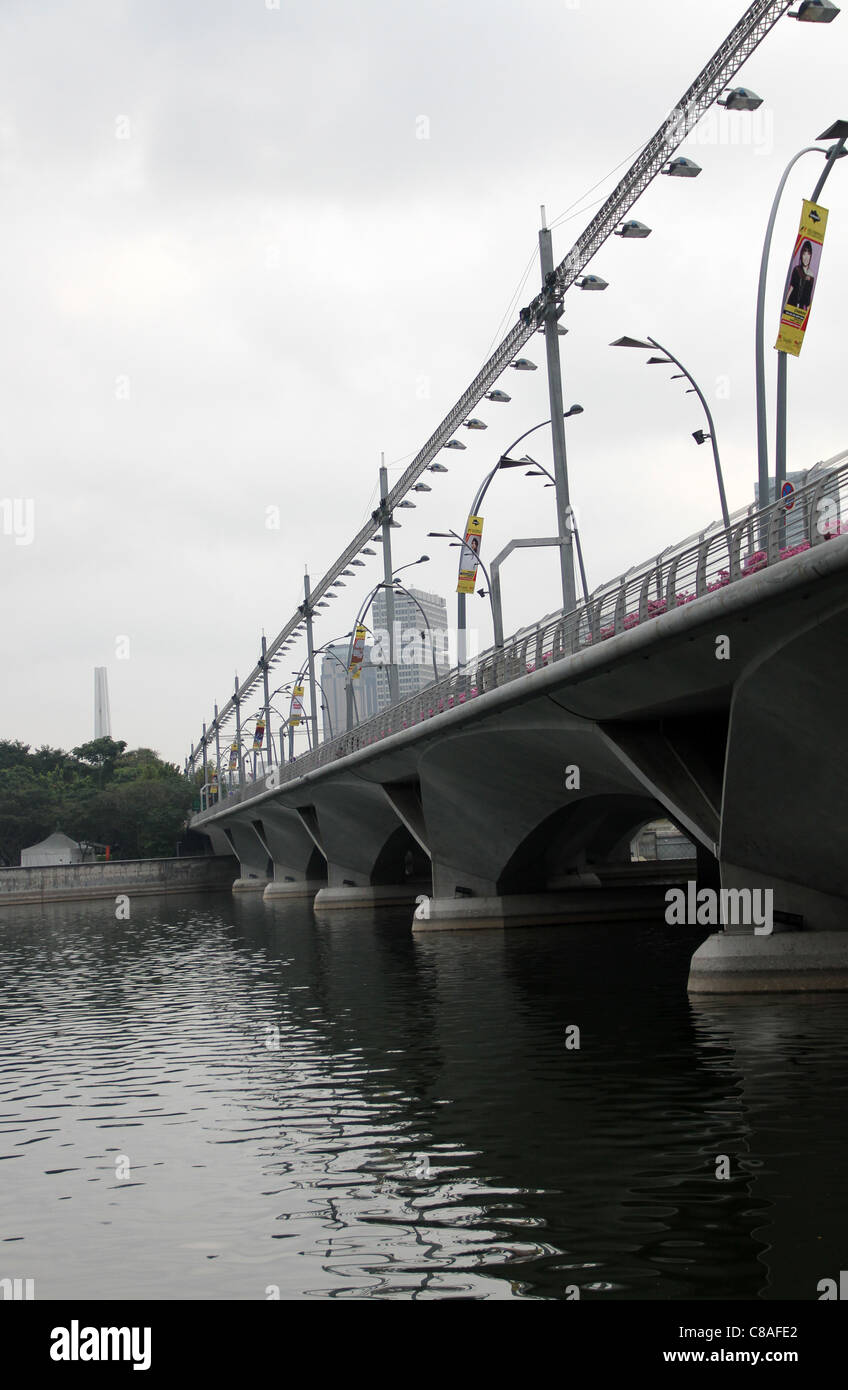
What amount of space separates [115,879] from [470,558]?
74050mm

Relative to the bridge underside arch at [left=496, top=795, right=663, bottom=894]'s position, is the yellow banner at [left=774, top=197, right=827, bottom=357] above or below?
above

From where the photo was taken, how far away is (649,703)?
2664 cm

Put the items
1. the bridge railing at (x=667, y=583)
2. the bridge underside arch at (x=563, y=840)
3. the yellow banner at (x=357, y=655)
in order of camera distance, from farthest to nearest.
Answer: the yellow banner at (x=357, y=655) < the bridge underside arch at (x=563, y=840) < the bridge railing at (x=667, y=583)

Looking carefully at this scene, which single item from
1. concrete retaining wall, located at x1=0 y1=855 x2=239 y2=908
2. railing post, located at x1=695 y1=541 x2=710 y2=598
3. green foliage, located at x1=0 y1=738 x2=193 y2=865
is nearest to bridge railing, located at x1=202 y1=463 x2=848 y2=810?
railing post, located at x1=695 y1=541 x2=710 y2=598

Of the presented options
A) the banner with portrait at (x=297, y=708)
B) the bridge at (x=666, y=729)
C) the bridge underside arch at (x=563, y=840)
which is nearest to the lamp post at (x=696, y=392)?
the bridge at (x=666, y=729)

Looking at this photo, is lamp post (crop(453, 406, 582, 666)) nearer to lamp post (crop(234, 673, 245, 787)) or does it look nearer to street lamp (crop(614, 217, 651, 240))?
street lamp (crop(614, 217, 651, 240))

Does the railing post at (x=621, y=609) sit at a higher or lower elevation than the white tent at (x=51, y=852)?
higher

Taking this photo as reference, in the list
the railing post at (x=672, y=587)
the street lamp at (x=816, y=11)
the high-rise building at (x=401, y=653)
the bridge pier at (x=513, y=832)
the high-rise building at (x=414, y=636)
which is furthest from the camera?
the high-rise building at (x=401, y=653)

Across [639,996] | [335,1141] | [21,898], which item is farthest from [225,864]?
[335,1141]

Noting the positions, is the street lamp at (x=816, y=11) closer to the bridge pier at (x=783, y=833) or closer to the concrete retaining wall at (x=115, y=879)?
the bridge pier at (x=783, y=833)

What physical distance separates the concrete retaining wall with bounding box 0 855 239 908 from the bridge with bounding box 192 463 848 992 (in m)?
58.1

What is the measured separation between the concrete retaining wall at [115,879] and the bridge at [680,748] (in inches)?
2287

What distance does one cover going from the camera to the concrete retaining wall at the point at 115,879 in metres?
100

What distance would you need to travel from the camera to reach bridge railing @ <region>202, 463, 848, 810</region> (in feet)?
61.5
